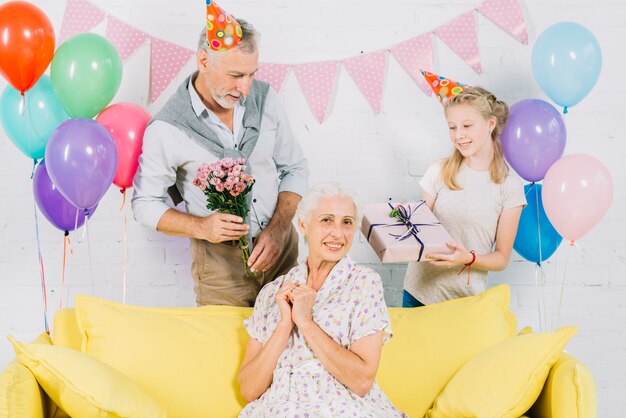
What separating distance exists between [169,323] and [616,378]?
2163mm

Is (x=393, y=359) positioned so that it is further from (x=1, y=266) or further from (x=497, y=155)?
(x=1, y=266)

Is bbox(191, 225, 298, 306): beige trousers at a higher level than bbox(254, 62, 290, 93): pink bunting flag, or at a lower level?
lower

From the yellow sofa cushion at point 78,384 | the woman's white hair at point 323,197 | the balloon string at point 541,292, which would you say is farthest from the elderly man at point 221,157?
the balloon string at point 541,292

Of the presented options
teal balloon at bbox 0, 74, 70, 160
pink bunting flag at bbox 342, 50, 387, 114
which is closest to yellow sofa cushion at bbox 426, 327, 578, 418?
pink bunting flag at bbox 342, 50, 387, 114

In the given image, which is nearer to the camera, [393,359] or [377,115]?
[393,359]

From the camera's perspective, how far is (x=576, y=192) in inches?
102

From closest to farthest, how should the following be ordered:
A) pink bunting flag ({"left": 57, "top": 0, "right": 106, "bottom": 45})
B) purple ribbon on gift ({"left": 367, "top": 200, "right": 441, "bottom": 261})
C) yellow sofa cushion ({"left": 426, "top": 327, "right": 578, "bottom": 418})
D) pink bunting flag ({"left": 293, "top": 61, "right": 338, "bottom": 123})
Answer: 1. yellow sofa cushion ({"left": 426, "top": 327, "right": 578, "bottom": 418})
2. purple ribbon on gift ({"left": 367, "top": 200, "right": 441, "bottom": 261})
3. pink bunting flag ({"left": 57, "top": 0, "right": 106, "bottom": 45})
4. pink bunting flag ({"left": 293, "top": 61, "right": 338, "bottom": 123})

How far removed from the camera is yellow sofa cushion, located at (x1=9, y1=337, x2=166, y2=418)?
1.98 metres

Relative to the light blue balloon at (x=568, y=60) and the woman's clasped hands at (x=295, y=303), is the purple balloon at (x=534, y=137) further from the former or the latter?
the woman's clasped hands at (x=295, y=303)

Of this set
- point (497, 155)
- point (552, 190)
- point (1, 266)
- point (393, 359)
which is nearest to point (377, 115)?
point (497, 155)

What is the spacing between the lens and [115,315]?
7.87 feet

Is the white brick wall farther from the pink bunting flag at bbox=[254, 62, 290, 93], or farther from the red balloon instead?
the red balloon

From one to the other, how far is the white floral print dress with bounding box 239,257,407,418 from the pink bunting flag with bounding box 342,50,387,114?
1.10 meters

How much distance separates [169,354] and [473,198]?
3.96ft
